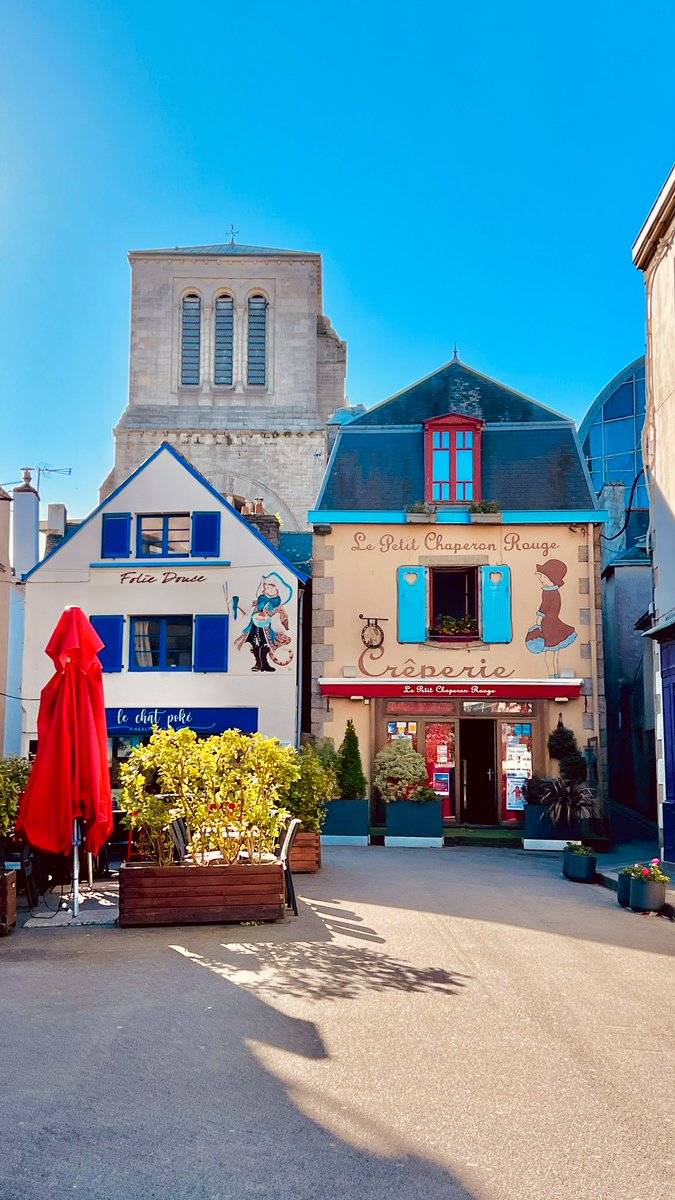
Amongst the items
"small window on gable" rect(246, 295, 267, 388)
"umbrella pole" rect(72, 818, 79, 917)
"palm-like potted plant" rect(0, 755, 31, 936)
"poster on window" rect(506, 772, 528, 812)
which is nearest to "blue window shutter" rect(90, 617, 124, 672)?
"poster on window" rect(506, 772, 528, 812)

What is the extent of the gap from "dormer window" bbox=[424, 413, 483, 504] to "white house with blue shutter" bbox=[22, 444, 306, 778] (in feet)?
10.5

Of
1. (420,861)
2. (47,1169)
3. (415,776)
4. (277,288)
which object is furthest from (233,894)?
(277,288)

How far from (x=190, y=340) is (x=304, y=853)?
29655 mm

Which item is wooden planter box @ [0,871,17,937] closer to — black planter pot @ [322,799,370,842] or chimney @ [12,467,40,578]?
black planter pot @ [322,799,370,842]

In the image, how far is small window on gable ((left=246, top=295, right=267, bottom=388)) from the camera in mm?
37938

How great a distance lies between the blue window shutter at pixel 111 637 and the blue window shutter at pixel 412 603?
5355mm

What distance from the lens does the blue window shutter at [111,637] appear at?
19.9 m

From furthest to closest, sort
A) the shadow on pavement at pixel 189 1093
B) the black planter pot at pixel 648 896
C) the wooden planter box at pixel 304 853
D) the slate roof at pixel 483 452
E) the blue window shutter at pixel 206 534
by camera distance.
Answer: the blue window shutter at pixel 206 534 < the slate roof at pixel 483 452 < the wooden planter box at pixel 304 853 < the black planter pot at pixel 648 896 < the shadow on pavement at pixel 189 1093

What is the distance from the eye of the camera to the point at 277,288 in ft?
127

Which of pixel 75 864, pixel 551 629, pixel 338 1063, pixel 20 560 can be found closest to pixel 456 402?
pixel 551 629

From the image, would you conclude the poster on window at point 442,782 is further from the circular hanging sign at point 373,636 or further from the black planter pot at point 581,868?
the black planter pot at point 581,868

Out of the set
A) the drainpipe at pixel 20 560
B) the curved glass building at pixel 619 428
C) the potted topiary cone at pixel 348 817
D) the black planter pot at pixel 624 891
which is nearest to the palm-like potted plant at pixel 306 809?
the black planter pot at pixel 624 891

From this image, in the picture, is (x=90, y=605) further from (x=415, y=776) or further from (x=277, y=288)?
(x=277, y=288)

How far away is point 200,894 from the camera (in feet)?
26.9
